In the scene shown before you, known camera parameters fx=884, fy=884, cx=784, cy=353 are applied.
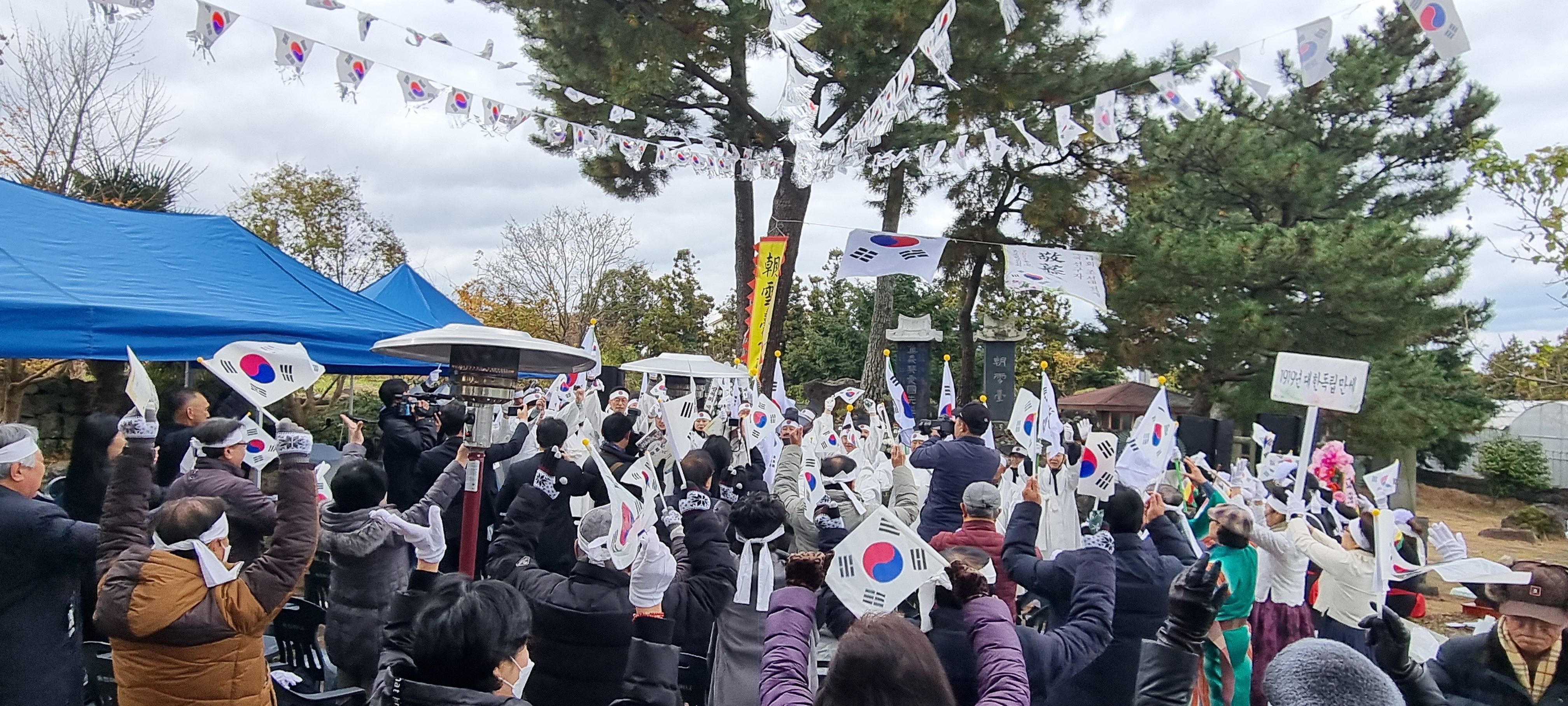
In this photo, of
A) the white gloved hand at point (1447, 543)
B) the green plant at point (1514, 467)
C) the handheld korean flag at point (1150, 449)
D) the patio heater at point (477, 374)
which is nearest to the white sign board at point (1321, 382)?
the handheld korean flag at point (1150, 449)

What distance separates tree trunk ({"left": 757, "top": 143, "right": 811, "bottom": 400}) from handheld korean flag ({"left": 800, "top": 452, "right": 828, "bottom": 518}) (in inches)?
379

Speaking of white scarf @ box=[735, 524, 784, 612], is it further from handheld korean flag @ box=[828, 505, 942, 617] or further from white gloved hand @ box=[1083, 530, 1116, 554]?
white gloved hand @ box=[1083, 530, 1116, 554]

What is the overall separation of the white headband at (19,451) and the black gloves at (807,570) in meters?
2.19

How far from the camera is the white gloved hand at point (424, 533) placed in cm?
313

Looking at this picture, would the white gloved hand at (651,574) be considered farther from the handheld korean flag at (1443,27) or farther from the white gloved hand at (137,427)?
the handheld korean flag at (1443,27)

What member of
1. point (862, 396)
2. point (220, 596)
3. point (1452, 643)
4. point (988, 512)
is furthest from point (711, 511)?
point (862, 396)

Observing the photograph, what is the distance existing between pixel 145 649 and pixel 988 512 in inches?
109

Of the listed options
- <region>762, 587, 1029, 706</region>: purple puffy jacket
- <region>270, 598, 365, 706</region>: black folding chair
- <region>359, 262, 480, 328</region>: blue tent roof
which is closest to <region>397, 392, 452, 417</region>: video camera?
<region>359, 262, 480, 328</region>: blue tent roof

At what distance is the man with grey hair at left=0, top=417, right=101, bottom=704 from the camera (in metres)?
2.56

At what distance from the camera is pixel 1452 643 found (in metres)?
2.66

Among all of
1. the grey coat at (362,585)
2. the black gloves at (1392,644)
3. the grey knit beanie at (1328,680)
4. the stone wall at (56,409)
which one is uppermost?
the grey knit beanie at (1328,680)

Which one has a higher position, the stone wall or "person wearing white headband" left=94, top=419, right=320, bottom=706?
"person wearing white headband" left=94, top=419, right=320, bottom=706

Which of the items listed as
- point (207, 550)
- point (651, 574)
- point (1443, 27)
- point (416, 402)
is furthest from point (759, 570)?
point (416, 402)

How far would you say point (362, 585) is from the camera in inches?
134
